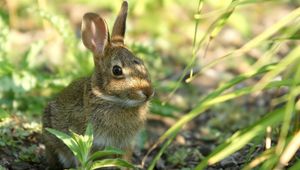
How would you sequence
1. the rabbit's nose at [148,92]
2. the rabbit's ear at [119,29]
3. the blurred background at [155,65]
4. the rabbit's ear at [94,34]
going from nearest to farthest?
the rabbit's nose at [148,92] → the rabbit's ear at [94,34] → the rabbit's ear at [119,29] → the blurred background at [155,65]

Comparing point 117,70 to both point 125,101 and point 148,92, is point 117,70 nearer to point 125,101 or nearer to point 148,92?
point 125,101

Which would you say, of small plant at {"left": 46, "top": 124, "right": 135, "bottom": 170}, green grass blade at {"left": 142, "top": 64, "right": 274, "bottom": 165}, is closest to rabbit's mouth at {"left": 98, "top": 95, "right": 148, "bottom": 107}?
small plant at {"left": 46, "top": 124, "right": 135, "bottom": 170}

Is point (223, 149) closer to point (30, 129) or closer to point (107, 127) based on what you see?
point (107, 127)

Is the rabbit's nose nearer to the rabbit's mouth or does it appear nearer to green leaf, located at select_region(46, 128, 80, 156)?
the rabbit's mouth

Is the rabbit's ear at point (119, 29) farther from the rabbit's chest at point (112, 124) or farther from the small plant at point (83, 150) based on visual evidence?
the small plant at point (83, 150)

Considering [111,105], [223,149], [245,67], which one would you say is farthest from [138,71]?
[245,67]

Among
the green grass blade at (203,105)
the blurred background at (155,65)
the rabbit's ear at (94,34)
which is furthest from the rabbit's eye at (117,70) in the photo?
the green grass blade at (203,105)

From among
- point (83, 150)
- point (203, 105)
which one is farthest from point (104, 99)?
point (203, 105)

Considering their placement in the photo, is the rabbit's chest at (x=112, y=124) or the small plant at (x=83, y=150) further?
the rabbit's chest at (x=112, y=124)
